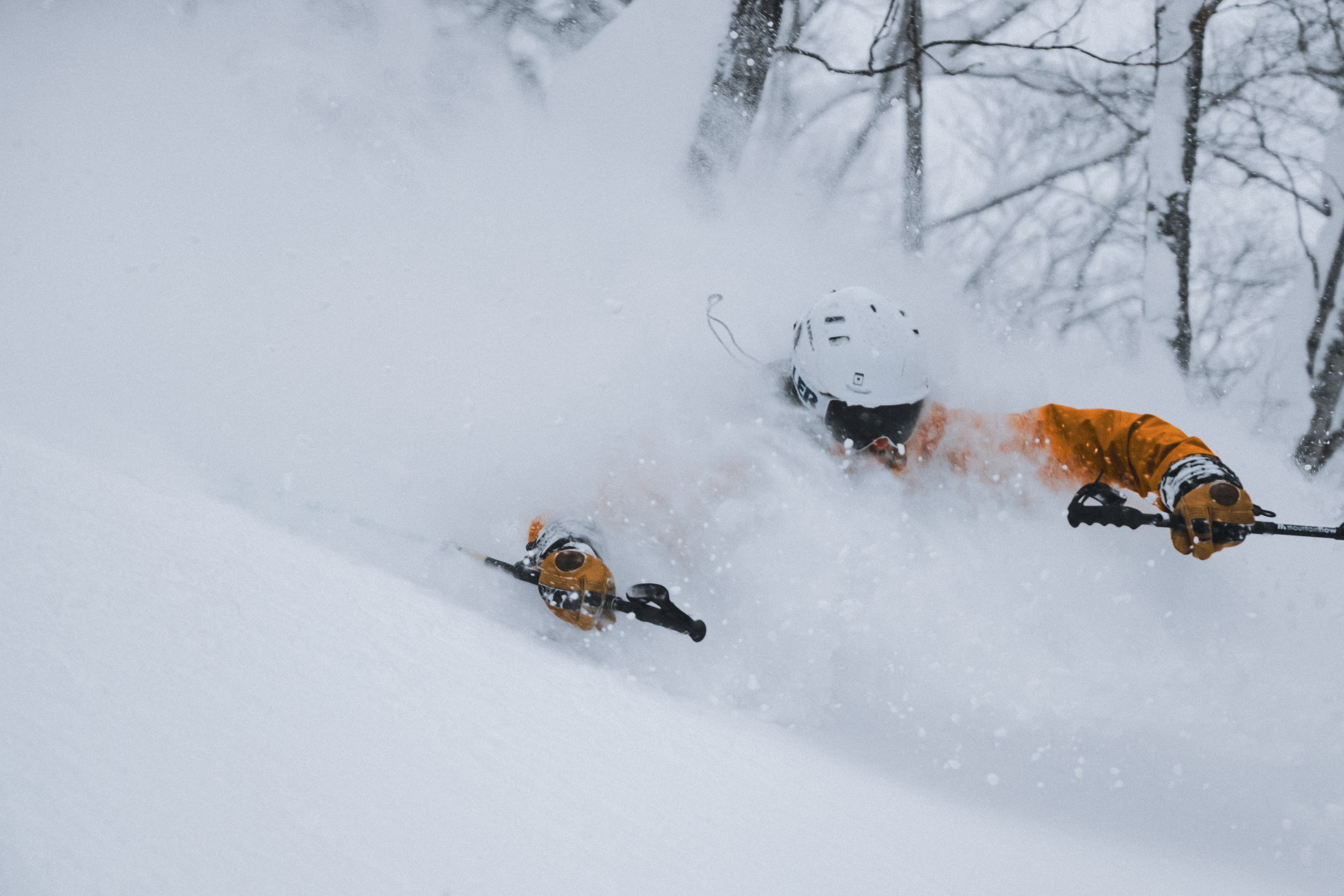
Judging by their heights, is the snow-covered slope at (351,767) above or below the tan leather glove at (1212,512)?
below

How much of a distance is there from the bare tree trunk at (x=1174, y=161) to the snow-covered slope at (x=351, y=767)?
5.43 m

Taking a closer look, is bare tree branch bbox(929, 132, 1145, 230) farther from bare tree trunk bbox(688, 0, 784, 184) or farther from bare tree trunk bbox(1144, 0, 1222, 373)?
bare tree trunk bbox(688, 0, 784, 184)

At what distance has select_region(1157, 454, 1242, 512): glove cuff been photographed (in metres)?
2.44

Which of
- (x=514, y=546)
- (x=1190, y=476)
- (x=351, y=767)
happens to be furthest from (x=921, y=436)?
(x=351, y=767)

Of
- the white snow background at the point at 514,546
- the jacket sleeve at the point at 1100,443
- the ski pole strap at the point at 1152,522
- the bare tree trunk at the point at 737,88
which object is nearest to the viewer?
the white snow background at the point at 514,546

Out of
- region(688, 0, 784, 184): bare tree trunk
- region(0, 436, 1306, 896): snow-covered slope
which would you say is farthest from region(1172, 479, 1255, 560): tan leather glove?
region(688, 0, 784, 184): bare tree trunk

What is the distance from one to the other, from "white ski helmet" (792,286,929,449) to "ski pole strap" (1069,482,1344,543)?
70cm

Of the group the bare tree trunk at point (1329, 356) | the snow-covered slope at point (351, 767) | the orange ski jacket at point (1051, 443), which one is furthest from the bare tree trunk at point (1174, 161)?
the snow-covered slope at point (351, 767)

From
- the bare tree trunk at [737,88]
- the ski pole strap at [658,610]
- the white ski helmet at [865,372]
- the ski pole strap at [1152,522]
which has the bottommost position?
the ski pole strap at [658,610]

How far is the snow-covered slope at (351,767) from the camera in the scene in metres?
0.77

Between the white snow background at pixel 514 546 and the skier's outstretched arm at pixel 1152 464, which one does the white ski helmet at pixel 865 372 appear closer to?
the white snow background at pixel 514 546

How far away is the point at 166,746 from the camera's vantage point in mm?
854

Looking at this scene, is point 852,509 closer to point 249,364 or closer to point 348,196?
point 249,364

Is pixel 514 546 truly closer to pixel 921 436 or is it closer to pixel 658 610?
pixel 658 610
